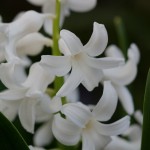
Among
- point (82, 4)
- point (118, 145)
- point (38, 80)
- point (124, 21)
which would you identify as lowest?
point (124, 21)

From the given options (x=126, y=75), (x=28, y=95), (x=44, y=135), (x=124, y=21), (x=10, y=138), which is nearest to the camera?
(x=10, y=138)

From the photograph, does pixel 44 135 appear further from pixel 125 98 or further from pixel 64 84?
pixel 64 84

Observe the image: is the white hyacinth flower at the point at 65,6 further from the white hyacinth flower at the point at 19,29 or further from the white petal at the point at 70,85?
the white petal at the point at 70,85

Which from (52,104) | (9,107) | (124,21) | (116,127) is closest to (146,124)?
(116,127)

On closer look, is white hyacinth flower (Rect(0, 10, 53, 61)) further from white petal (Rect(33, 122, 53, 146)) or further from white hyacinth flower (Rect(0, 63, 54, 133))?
white petal (Rect(33, 122, 53, 146))

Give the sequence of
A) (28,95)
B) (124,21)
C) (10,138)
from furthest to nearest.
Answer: (124,21), (28,95), (10,138)

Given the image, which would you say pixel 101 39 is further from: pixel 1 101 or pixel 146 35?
pixel 146 35

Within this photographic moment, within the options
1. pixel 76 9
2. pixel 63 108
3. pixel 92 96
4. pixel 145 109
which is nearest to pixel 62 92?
pixel 63 108

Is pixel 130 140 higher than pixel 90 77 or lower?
lower
